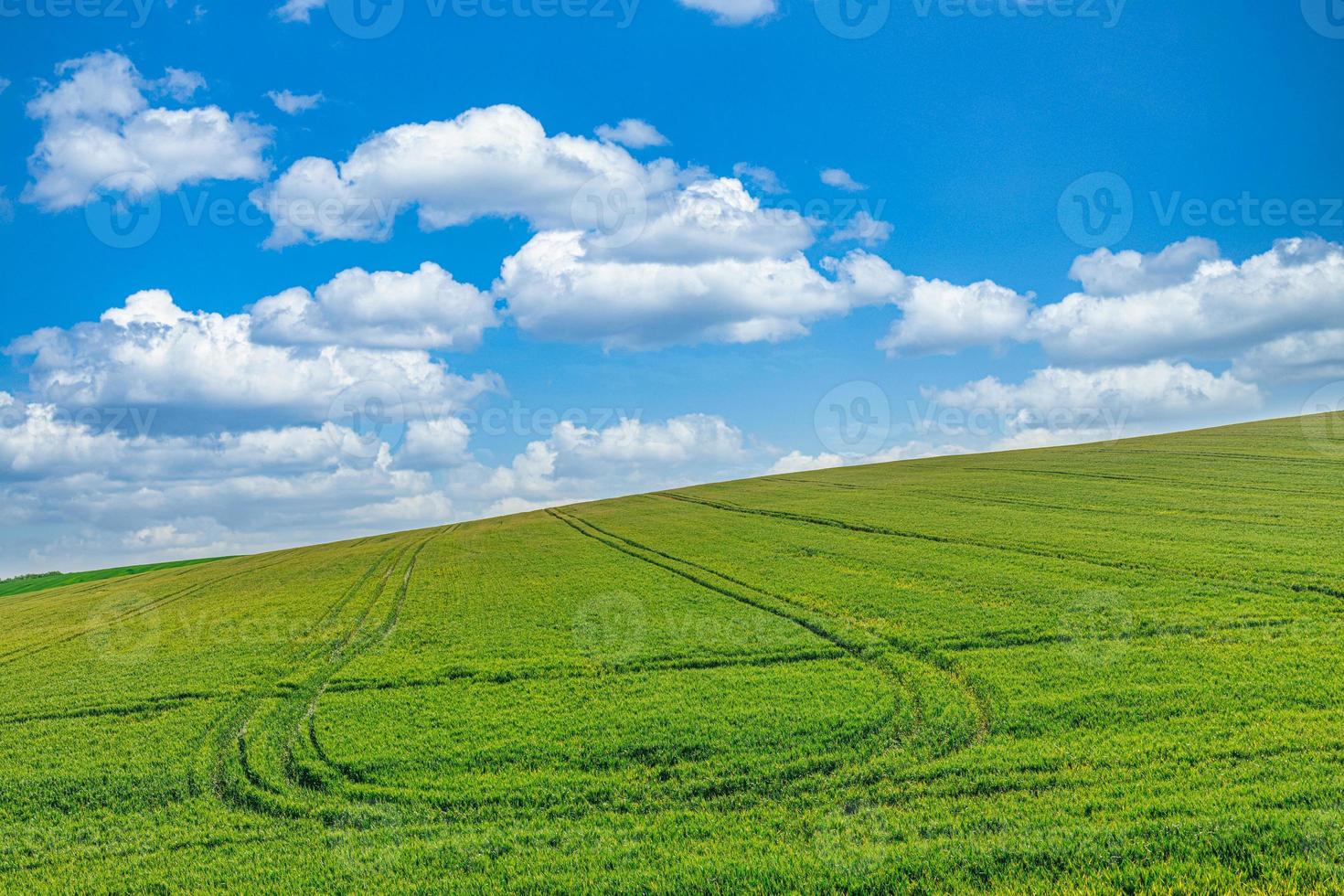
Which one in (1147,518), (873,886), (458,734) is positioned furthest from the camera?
(1147,518)

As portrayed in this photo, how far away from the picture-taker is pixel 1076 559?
32.3 m

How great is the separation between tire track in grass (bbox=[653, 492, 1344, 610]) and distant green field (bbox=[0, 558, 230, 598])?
75.9 meters

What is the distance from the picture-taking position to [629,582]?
35.2 metres

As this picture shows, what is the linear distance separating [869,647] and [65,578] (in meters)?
112

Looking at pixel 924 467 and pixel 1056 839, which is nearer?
pixel 1056 839

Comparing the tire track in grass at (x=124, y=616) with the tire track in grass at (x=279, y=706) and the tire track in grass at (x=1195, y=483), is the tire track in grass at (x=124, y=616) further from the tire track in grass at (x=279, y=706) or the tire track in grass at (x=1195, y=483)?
the tire track in grass at (x=1195, y=483)

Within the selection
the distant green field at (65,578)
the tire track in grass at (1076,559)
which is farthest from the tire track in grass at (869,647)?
the distant green field at (65,578)

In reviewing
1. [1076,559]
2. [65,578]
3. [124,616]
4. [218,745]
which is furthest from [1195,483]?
[65,578]

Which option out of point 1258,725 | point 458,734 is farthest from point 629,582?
point 1258,725

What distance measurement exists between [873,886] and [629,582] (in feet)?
82.7

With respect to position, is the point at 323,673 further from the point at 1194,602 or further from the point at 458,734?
the point at 1194,602

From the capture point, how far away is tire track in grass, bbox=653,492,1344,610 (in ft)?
82.7

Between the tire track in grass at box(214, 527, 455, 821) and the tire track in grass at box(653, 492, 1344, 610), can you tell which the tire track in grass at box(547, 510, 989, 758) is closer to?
the tire track in grass at box(214, 527, 455, 821)

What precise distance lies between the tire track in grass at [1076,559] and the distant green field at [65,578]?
2989 inches
